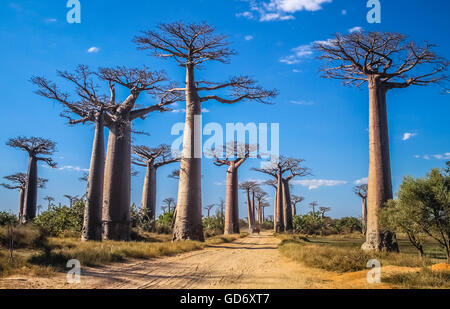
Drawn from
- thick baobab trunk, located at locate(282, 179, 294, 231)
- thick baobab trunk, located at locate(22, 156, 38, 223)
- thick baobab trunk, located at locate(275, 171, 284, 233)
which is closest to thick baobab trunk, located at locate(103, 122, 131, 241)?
thick baobab trunk, located at locate(22, 156, 38, 223)

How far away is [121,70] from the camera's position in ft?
48.2

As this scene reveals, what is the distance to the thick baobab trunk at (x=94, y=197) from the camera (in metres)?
12.4

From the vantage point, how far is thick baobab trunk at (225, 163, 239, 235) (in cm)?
2591

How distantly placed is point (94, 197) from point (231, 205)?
14610mm

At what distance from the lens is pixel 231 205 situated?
85.0 feet

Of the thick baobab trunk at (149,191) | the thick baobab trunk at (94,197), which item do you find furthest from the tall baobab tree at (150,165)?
the thick baobab trunk at (94,197)

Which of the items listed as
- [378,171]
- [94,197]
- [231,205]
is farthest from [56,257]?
[231,205]

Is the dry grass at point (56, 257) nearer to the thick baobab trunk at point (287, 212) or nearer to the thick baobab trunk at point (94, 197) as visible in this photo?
the thick baobab trunk at point (94, 197)

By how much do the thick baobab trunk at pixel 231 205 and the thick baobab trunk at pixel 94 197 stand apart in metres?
14.2

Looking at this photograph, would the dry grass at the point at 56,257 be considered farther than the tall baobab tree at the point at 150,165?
No

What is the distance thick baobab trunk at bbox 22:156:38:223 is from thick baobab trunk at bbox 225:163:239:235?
13.3 m

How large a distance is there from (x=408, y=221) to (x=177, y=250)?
21.3 feet
